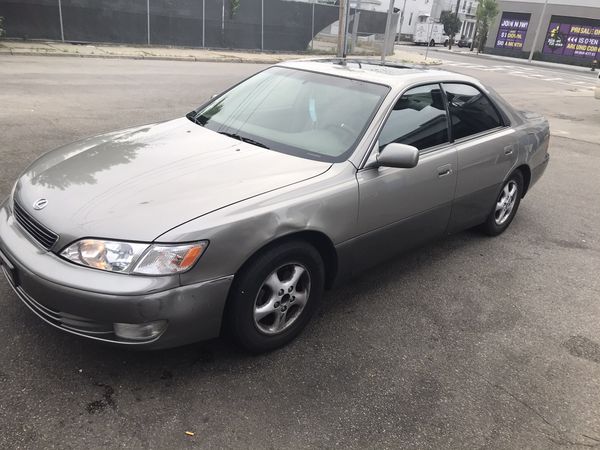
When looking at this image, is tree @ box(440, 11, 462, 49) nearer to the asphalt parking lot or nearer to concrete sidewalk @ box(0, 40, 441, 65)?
concrete sidewalk @ box(0, 40, 441, 65)

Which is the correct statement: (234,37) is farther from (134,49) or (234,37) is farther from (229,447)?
(229,447)

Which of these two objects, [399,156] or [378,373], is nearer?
[378,373]

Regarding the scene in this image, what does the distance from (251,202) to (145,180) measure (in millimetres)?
632

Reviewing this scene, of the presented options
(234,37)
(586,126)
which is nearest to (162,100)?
(586,126)

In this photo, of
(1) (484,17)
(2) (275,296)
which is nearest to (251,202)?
(2) (275,296)

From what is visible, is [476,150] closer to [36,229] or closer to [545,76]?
[36,229]

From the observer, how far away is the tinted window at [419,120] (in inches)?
135

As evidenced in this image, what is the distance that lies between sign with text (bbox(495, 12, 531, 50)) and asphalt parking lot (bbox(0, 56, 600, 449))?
150 feet

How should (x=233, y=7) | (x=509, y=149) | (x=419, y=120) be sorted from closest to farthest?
(x=419, y=120) < (x=509, y=149) < (x=233, y=7)

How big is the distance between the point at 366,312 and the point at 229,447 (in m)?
1.49

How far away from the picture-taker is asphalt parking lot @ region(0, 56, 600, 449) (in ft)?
7.89

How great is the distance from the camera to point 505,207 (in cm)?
494

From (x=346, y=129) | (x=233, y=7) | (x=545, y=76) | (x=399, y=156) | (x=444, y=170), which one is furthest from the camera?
(x=545, y=76)

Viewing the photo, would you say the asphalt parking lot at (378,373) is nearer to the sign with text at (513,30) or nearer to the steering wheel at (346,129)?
the steering wheel at (346,129)
